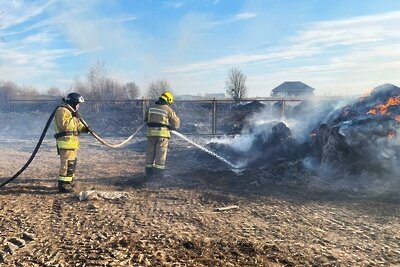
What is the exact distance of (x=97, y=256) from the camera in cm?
370

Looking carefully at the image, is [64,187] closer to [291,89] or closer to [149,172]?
[149,172]

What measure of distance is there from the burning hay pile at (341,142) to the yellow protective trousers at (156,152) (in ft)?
7.53

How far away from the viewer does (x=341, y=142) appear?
7.50 metres

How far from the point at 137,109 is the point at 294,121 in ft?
34.5

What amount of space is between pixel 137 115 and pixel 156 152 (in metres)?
11.4

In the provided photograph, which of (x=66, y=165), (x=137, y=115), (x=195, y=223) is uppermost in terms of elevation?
(x=137, y=115)

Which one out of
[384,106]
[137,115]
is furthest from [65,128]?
[137,115]

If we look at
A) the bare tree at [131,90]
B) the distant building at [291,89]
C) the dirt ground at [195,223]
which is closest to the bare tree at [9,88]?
the bare tree at [131,90]

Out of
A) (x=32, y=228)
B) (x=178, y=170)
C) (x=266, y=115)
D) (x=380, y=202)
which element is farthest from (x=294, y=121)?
(x=32, y=228)

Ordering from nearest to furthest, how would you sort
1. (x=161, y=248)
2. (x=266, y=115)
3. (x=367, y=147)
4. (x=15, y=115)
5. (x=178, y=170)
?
(x=161, y=248) < (x=367, y=147) < (x=178, y=170) < (x=266, y=115) < (x=15, y=115)

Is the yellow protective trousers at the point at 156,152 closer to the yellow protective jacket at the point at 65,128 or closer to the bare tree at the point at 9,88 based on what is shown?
the yellow protective jacket at the point at 65,128

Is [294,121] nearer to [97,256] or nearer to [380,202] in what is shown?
[380,202]

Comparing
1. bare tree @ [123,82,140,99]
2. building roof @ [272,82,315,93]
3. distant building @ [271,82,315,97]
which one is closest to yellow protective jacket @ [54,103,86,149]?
bare tree @ [123,82,140,99]

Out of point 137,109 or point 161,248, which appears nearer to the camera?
point 161,248
